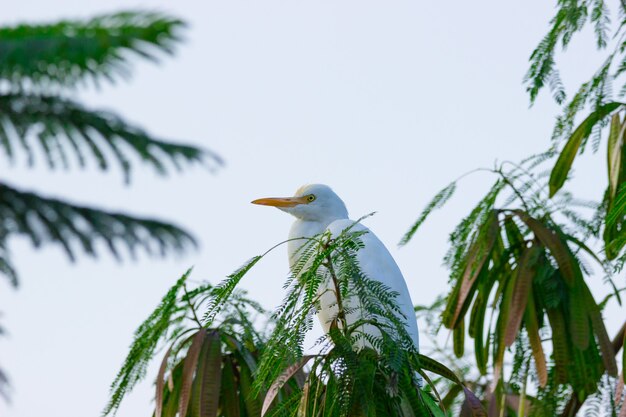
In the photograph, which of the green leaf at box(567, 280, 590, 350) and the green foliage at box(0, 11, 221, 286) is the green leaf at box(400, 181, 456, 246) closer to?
the green leaf at box(567, 280, 590, 350)

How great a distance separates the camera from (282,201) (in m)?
5.98

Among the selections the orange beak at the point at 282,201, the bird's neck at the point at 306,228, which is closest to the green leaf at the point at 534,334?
the bird's neck at the point at 306,228

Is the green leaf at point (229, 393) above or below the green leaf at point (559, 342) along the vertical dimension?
below

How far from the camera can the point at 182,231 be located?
2.52ft

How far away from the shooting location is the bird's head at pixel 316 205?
5891mm

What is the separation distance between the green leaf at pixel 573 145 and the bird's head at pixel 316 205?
1.58 m

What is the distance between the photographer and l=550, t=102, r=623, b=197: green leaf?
4.61 metres

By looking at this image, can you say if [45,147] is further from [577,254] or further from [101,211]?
[577,254]

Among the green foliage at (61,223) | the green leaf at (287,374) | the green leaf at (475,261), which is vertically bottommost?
the green foliage at (61,223)

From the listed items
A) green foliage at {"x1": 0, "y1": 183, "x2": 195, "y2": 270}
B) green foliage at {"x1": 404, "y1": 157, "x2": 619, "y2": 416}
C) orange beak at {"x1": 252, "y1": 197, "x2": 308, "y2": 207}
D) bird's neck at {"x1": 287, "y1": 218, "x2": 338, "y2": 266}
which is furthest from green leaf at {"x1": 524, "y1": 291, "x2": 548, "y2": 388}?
green foliage at {"x1": 0, "y1": 183, "x2": 195, "y2": 270}

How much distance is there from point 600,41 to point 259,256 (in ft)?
8.86

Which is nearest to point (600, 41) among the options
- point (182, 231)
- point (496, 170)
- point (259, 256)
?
point (496, 170)

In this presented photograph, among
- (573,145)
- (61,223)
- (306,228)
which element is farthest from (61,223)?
(306,228)

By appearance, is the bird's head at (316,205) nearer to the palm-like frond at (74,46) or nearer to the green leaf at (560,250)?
the green leaf at (560,250)
